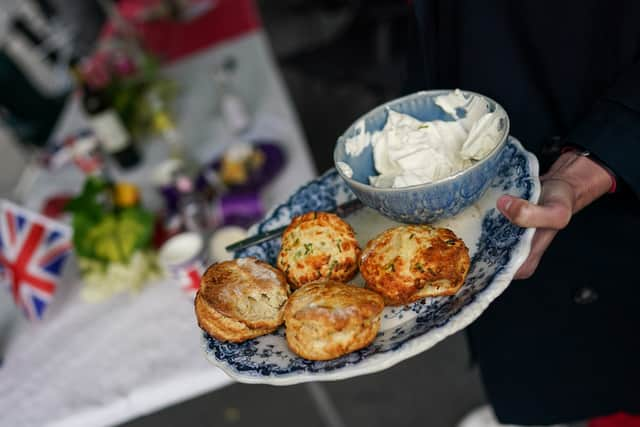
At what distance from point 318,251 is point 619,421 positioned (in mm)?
1245

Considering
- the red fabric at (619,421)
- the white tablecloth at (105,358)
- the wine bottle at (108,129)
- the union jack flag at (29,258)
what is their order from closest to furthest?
the white tablecloth at (105,358)
the red fabric at (619,421)
the union jack flag at (29,258)
the wine bottle at (108,129)

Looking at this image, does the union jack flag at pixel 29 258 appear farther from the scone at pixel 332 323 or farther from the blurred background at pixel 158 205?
the scone at pixel 332 323

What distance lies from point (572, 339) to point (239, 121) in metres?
1.68

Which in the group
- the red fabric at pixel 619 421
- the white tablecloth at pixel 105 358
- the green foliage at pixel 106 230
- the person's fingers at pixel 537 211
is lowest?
the red fabric at pixel 619 421

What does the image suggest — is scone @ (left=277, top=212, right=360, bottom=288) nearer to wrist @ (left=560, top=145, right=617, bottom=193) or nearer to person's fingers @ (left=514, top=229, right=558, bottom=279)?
person's fingers @ (left=514, top=229, right=558, bottom=279)

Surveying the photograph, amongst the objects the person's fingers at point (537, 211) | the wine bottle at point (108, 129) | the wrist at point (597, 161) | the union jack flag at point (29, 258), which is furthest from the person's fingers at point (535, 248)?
the wine bottle at point (108, 129)

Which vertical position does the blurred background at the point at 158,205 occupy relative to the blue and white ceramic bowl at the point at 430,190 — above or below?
below

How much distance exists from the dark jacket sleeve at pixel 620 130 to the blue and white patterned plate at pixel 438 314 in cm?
13

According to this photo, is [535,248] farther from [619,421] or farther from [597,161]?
[619,421]

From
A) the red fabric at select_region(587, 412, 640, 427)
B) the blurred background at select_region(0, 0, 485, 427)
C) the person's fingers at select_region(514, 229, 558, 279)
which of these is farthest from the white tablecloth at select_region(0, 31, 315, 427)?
the red fabric at select_region(587, 412, 640, 427)

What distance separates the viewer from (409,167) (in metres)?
0.88

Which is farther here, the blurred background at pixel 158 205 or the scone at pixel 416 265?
the blurred background at pixel 158 205

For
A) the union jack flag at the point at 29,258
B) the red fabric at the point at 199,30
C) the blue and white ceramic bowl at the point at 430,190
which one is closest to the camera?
the blue and white ceramic bowl at the point at 430,190

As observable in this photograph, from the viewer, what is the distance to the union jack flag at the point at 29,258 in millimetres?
1575
